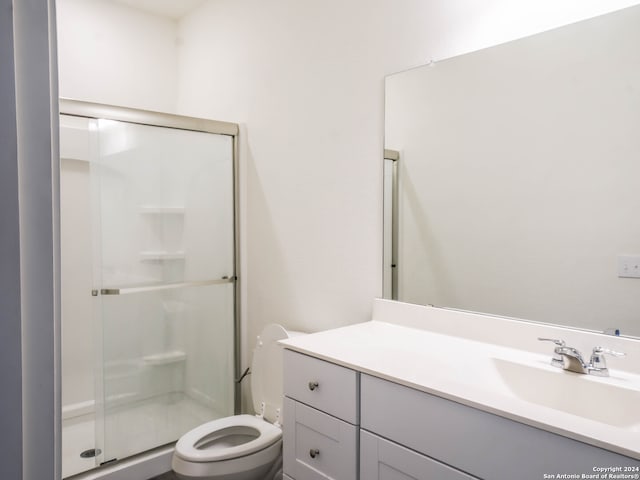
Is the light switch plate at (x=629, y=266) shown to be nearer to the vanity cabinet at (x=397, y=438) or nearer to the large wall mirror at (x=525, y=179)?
the large wall mirror at (x=525, y=179)

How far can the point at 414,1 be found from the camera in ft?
5.53

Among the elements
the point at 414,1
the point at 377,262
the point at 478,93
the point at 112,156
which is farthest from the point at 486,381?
the point at 112,156

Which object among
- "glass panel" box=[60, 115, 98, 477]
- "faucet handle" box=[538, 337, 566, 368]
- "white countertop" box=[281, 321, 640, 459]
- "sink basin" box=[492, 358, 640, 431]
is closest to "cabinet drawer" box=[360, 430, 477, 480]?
"white countertop" box=[281, 321, 640, 459]

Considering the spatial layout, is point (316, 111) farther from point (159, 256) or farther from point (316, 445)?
point (316, 445)

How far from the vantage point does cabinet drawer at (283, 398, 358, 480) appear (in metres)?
1.30

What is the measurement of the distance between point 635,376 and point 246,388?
1.99 metres

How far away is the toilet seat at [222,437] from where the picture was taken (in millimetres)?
1716

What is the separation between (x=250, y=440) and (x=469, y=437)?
132cm

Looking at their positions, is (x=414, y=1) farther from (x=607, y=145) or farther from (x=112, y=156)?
(x=112, y=156)

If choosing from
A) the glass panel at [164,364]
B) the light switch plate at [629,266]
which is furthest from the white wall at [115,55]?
the light switch plate at [629,266]

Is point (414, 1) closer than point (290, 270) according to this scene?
Yes

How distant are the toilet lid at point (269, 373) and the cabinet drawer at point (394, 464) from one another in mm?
841

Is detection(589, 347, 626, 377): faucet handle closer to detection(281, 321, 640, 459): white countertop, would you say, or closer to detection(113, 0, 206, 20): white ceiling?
detection(281, 321, 640, 459): white countertop

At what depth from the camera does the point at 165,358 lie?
7.64 ft
